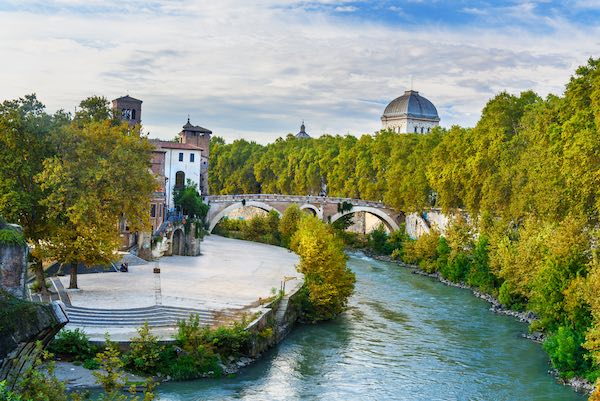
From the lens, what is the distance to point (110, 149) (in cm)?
3103

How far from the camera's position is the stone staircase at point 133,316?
85.1ft

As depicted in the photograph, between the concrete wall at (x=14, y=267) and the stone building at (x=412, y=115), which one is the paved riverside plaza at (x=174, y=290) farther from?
the stone building at (x=412, y=115)

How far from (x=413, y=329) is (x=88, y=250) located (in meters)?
13.7

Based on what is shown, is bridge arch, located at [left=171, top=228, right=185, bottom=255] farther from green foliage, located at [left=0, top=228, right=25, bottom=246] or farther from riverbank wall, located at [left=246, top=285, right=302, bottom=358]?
green foliage, located at [left=0, top=228, right=25, bottom=246]

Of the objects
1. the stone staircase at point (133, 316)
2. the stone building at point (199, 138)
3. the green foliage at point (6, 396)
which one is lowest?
the stone staircase at point (133, 316)

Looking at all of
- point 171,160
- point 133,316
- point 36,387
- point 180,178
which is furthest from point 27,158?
point 180,178

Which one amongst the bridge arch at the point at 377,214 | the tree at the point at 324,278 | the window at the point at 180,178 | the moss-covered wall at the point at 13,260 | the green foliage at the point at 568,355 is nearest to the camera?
the moss-covered wall at the point at 13,260

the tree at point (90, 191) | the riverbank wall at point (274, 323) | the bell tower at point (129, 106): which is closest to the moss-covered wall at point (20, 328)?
the riverbank wall at point (274, 323)

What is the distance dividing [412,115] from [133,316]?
308 ft

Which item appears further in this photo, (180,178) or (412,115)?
(412,115)

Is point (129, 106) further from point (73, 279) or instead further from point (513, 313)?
point (513, 313)

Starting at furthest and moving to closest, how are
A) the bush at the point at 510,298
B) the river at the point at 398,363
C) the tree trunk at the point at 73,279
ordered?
the bush at the point at 510,298 < the tree trunk at the point at 73,279 < the river at the point at 398,363

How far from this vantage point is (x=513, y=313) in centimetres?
3769

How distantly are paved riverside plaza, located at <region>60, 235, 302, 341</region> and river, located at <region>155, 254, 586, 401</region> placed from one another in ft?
9.44
